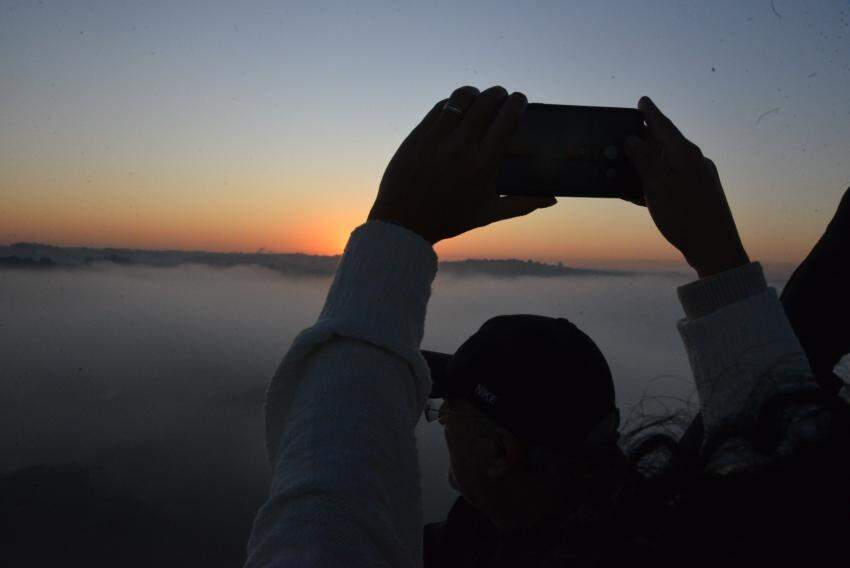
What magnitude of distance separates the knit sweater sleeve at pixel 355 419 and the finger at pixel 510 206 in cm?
25

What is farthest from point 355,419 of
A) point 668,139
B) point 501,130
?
point 668,139

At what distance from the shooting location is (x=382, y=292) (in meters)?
1.08

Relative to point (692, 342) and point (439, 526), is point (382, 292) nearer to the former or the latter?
point (692, 342)

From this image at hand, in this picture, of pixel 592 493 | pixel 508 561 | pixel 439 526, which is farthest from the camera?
pixel 439 526

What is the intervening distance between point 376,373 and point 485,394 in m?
1.08

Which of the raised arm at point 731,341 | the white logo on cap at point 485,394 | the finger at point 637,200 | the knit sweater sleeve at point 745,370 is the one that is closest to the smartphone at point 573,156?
the finger at point 637,200

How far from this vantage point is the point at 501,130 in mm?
1172

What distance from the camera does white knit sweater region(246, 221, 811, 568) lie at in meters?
0.88

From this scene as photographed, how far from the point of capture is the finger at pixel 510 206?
132cm

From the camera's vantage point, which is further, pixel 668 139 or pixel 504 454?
pixel 504 454

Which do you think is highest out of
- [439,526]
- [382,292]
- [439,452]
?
[382,292]

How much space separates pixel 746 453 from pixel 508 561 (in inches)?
29.7

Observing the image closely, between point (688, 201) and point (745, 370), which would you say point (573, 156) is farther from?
point (745, 370)

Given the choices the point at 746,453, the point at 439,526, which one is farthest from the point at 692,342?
the point at 439,526
